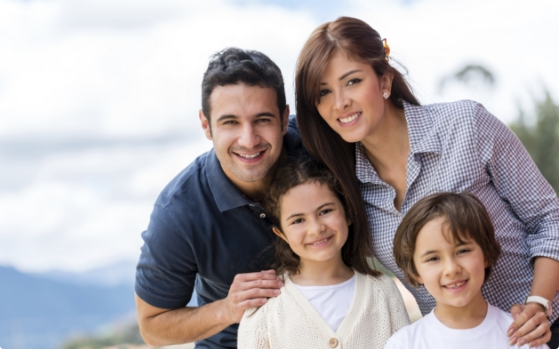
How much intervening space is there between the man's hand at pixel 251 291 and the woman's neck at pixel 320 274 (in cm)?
8

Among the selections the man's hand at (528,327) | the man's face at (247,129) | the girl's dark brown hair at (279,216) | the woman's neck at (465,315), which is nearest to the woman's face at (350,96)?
the girl's dark brown hair at (279,216)

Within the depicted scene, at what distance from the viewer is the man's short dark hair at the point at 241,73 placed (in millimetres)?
2637

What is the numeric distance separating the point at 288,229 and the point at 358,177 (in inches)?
13.1

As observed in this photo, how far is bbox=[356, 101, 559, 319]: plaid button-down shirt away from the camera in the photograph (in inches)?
91.7

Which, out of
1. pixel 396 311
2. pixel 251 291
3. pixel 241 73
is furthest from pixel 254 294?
pixel 241 73

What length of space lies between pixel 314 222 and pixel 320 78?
1.59 ft

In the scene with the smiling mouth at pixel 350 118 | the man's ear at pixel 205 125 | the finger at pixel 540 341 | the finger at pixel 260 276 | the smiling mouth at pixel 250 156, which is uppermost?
the man's ear at pixel 205 125

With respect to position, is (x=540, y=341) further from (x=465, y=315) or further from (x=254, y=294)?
(x=254, y=294)

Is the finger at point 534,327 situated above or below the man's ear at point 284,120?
below

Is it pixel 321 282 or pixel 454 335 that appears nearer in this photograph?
pixel 454 335

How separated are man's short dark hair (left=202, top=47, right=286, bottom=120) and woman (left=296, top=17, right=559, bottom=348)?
0.75 feet

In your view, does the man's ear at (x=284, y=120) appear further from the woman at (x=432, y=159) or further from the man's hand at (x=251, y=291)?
the man's hand at (x=251, y=291)

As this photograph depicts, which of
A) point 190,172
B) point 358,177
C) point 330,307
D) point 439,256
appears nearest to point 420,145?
point 358,177

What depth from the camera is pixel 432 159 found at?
94.7 inches
